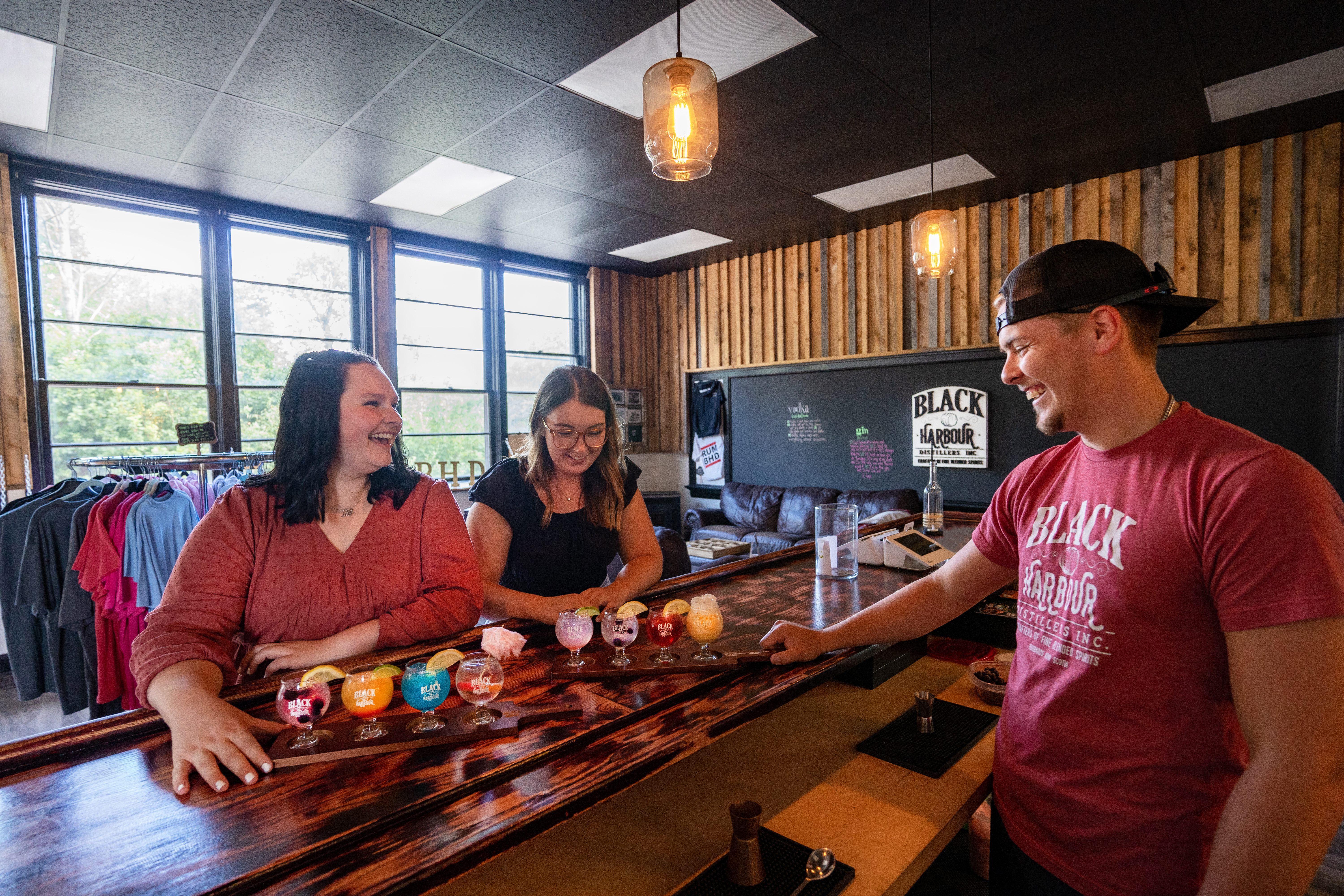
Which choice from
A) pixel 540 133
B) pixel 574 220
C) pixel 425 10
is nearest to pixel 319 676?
pixel 425 10

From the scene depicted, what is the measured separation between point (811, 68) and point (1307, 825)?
3.26 meters

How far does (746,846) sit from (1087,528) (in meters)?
0.76

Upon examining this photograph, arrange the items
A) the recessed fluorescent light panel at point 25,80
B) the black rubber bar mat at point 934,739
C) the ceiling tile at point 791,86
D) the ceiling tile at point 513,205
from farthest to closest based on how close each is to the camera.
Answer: the ceiling tile at point 513,205
the ceiling tile at point 791,86
the recessed fluorescent light panel at point 25,80
the black rubber bar mat at point 934,739

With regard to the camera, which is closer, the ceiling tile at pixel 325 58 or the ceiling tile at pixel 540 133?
the ceiling tile at pixel 325 58

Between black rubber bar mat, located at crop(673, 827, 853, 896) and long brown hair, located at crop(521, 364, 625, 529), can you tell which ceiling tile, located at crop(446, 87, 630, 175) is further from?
black rubber bar mat, located at crop(673, 827, 853, 896)

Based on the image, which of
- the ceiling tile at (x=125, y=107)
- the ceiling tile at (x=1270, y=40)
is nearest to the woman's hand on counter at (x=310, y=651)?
the ceiling tile at (x=125, y=107)

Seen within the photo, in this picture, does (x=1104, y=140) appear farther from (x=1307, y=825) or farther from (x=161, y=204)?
(x=161, y=204)

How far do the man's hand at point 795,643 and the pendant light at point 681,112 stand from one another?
1.43 m

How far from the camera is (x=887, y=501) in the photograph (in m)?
5.61

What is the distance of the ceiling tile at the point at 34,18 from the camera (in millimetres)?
2633

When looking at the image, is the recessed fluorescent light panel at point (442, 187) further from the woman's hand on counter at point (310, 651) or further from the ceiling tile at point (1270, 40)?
the ceiling tile at point (1270, 40)

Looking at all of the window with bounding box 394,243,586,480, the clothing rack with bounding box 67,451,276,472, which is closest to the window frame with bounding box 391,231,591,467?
the window with bounding box 394,243,586,480

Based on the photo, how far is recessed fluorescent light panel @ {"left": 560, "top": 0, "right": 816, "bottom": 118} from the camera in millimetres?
2783

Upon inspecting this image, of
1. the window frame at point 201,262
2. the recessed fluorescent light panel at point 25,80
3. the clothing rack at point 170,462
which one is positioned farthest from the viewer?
the window frame at point 201,262
